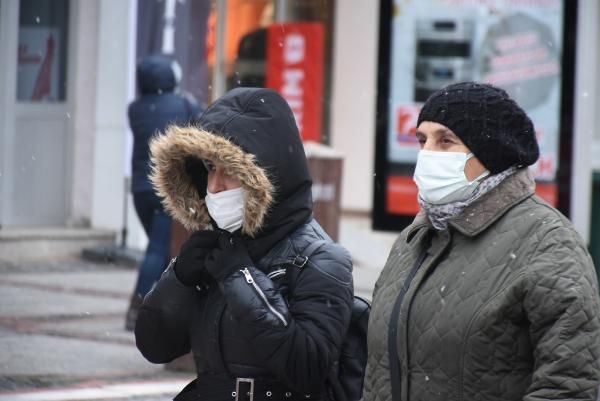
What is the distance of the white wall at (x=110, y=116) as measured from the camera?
41.5 feet

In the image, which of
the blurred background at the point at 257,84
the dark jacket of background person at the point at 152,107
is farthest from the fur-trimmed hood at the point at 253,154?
the dark jacket of background person at the point at 152,107

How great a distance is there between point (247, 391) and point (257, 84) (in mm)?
11808

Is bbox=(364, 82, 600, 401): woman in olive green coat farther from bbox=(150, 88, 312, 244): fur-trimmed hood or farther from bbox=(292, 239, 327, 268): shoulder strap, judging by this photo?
bbox=(150, 88, 312, 244): fur-trimmed hood

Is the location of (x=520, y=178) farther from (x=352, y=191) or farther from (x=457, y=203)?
(x=352, y=191)

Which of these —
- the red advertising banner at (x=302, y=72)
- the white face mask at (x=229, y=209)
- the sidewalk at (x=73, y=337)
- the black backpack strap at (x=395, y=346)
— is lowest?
the sidewalk at (x=73, y=337)

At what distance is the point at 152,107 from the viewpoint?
361 inches

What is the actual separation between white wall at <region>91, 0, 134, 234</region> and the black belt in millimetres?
9305

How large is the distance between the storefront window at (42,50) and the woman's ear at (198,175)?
9.50 meters

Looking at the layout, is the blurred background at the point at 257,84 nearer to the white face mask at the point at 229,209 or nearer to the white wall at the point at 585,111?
the white wall at the point at 585,111

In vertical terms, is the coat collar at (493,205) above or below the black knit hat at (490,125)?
below

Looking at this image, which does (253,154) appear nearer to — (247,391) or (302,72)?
(247,391)

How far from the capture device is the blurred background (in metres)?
10.7

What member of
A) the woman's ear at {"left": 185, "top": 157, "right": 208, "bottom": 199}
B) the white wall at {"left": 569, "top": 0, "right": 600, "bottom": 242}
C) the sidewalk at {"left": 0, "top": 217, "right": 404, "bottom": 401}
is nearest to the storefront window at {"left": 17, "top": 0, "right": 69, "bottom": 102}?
the sidewalk at {"left": 0, "top": 217, "right": 404, "bottom": 401}

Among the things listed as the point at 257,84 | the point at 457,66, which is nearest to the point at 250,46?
the point at 257,84
